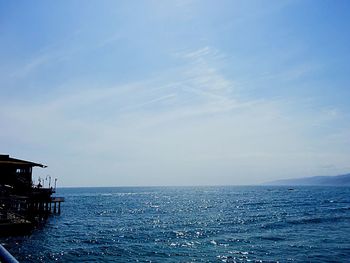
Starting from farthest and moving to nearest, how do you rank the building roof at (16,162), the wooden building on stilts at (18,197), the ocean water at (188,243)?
the building roof at (16,162) < the wooden building on stilts at (18,197) < the ocean water at (188,243)

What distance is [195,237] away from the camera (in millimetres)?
33281

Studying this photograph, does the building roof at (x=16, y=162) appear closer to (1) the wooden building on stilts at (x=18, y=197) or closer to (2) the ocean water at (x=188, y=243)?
(1) the wooden building on stilts at (x=18, y=197)

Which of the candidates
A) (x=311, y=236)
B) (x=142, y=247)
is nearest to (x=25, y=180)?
(x=142, y=247)

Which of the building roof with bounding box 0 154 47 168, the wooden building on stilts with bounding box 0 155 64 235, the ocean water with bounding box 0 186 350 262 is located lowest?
the ocean water with bounding box 0 186 350 262

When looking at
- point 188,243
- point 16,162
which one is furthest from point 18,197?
point 188,243

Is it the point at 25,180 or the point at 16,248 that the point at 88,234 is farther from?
the point at 25,180

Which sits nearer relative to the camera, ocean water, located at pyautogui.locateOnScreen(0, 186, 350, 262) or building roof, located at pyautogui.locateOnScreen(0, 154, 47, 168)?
ocean water, located at pyautogui.locateOnScreen(0, 186, 350, 262)

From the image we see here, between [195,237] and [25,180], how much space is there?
2413cm

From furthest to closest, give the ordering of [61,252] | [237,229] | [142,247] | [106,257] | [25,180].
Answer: [25,180]
[237,229]
[142,247]
[61,252]
[106,257]

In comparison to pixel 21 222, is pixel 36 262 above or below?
below

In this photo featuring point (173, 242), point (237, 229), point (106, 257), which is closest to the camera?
point (106, 257)

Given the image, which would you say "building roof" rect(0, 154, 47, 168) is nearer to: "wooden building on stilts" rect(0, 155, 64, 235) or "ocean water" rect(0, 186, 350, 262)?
"wooden building on stilts" rect(0, 155, 64, 235)

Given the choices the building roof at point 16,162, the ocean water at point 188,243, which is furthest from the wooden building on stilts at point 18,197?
the ocean water at point 188,243

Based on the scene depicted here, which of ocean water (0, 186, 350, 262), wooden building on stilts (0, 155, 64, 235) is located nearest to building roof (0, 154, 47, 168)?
wooden building on stilts (0, 155, 64, 235)
